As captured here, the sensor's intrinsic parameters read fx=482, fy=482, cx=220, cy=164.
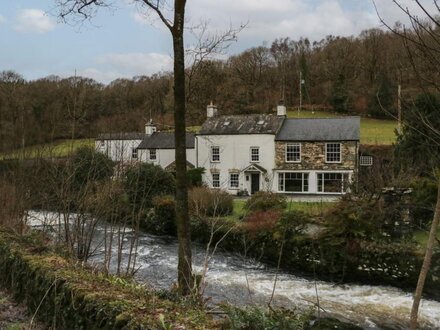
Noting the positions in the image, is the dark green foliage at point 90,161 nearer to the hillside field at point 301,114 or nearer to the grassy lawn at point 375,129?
the hillside field at point 301,114

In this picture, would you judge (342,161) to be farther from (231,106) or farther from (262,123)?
(231,106)

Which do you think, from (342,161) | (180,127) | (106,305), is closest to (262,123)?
(342,161)

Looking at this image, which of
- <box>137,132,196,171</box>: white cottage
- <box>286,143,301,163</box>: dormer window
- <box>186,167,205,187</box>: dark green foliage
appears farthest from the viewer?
<box>137,132,196,171</box>: white cottage

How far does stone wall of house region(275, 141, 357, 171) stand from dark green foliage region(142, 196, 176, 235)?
15.5m

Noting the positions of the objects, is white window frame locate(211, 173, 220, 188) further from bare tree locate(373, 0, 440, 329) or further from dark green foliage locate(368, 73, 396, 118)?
bare tree locate(373, 0, 440, 329)

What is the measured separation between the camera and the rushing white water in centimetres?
1430

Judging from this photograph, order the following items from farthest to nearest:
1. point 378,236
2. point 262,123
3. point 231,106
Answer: point 231,106
point 262,123
point 378,236

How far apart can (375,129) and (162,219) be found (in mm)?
41150

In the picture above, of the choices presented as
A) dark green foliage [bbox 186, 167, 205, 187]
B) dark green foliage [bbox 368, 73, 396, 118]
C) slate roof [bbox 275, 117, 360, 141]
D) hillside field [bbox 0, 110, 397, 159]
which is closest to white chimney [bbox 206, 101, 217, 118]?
hillside field [bbox 0, 110, 397, 159]

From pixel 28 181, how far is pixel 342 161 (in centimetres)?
2924

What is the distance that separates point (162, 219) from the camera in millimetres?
28297

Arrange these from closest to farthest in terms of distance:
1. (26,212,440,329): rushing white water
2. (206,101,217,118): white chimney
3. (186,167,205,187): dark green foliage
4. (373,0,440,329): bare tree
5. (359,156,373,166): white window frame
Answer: (373,0,440,329): bare tree → (26,212,440,329): rushing white water → (186,167,205,187): dark green foliage → (359,156,373,166): white window frame → (206,101,217,118): white chimney

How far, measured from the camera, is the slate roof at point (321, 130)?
40072 mm

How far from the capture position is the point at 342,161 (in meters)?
39.8
